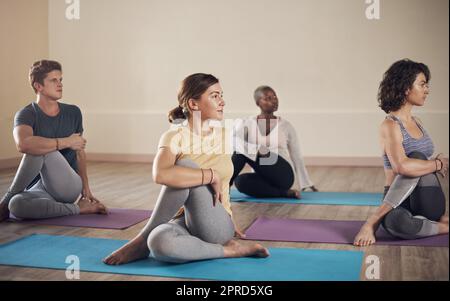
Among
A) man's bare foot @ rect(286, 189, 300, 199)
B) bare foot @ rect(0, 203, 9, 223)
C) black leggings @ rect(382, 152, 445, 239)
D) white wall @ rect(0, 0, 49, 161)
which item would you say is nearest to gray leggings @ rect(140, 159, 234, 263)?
black leggings @ rect(382, 152, 445, 239)

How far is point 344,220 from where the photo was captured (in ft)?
11.9

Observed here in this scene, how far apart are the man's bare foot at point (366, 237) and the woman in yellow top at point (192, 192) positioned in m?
0.56

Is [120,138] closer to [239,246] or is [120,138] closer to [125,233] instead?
[125,233]

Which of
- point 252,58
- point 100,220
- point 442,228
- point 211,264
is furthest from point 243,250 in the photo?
point 252,58

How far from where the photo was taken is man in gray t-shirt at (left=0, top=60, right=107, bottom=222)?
3488mm

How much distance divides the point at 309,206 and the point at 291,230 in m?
0.93

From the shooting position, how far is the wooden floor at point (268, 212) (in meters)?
2.41

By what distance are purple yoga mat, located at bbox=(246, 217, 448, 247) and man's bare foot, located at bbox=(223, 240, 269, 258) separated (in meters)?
0.44

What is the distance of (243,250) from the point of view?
2592 mm

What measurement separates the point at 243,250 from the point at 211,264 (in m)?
0.17

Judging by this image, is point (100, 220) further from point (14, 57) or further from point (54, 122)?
point (14, 57)

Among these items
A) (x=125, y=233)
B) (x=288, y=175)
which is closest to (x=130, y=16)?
(x=288, y=175)

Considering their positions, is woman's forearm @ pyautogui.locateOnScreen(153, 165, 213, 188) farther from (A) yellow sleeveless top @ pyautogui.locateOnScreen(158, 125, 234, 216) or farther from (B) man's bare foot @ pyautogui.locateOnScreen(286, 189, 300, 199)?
(B) man's bare foot @ pyautogui.locateOnScreen(286, 189, 300, 199)
